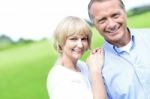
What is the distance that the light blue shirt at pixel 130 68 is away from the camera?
6.24ft

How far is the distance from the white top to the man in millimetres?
110

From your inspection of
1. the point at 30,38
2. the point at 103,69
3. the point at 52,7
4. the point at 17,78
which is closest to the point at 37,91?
the point at 17,78

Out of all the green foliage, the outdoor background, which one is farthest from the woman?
the green foliage

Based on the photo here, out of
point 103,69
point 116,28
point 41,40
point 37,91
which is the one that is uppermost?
point 116,28

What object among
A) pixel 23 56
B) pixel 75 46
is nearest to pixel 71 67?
pixel 75 46

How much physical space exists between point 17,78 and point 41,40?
0.96 ft

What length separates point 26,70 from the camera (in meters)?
3.22

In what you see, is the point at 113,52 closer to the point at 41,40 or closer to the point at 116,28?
the point at 116,28

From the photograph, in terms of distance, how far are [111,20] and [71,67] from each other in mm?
241

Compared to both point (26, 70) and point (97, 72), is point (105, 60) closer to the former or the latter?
point (97, 72)

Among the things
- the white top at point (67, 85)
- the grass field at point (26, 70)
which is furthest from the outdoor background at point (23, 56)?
the white top at point (67, 85)

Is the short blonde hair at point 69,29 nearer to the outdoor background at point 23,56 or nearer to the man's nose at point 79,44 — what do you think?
the man's nose at point 79,44

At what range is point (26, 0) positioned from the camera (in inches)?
123

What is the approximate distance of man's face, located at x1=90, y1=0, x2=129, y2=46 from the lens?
1.91 m
